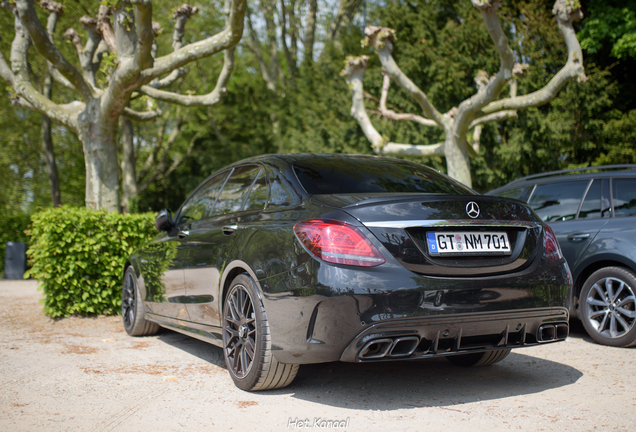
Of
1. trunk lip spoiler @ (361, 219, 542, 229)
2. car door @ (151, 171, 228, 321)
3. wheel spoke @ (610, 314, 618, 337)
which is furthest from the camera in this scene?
wheel spoke @ (610, 314, 618, 337)

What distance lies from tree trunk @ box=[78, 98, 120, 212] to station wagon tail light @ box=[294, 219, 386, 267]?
715 centimetres

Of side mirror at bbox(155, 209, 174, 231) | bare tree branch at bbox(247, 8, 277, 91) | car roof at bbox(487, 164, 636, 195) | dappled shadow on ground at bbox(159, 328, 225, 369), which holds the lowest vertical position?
dappled shadow on ground at bbox(159, 328, 225, 369)

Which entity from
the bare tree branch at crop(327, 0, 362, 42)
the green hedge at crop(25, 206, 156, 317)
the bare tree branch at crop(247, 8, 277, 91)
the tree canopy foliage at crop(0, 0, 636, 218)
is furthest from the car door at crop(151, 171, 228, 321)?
the bare tree branch at crop(327, 0, 362, 42)

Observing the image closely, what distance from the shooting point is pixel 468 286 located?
11.2 ft

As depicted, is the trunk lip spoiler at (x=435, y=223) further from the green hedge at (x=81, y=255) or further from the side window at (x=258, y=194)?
the green hedge at (x=81, y=255)

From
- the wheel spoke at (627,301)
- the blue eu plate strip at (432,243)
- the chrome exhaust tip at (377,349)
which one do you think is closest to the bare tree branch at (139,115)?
the wheel spoke at (627,301)

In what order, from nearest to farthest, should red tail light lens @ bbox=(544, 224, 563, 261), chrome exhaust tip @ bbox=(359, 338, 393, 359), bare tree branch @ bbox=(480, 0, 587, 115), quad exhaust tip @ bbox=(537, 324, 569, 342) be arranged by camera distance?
chrome exhaust tip @ bbox=(359, 338, 393, 359) < quad exhaust tip @ bbox=(537, 324, 569, 342) < red tail light lens @ bbox=(544, 224, 563, 261) < bare tree branch @ bbox=(480, 0, 587, 115)

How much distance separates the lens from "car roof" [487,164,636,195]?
595 cm

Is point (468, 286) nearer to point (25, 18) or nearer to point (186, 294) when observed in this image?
point (186, 294)

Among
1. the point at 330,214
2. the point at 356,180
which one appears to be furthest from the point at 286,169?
the point at 330,214

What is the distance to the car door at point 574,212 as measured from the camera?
595 cm

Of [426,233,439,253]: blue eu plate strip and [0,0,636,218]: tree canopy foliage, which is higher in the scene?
[0,0,636,218]: tree canopy foliage

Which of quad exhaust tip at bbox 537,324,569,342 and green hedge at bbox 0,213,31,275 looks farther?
green hedge at bbox 0,213,31,275

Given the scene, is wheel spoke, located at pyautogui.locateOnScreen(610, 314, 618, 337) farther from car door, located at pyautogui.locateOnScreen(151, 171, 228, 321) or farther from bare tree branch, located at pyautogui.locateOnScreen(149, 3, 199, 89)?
bare tree branch, located at pyautogui.locateOnScreen(149, 3, 199, 89)
